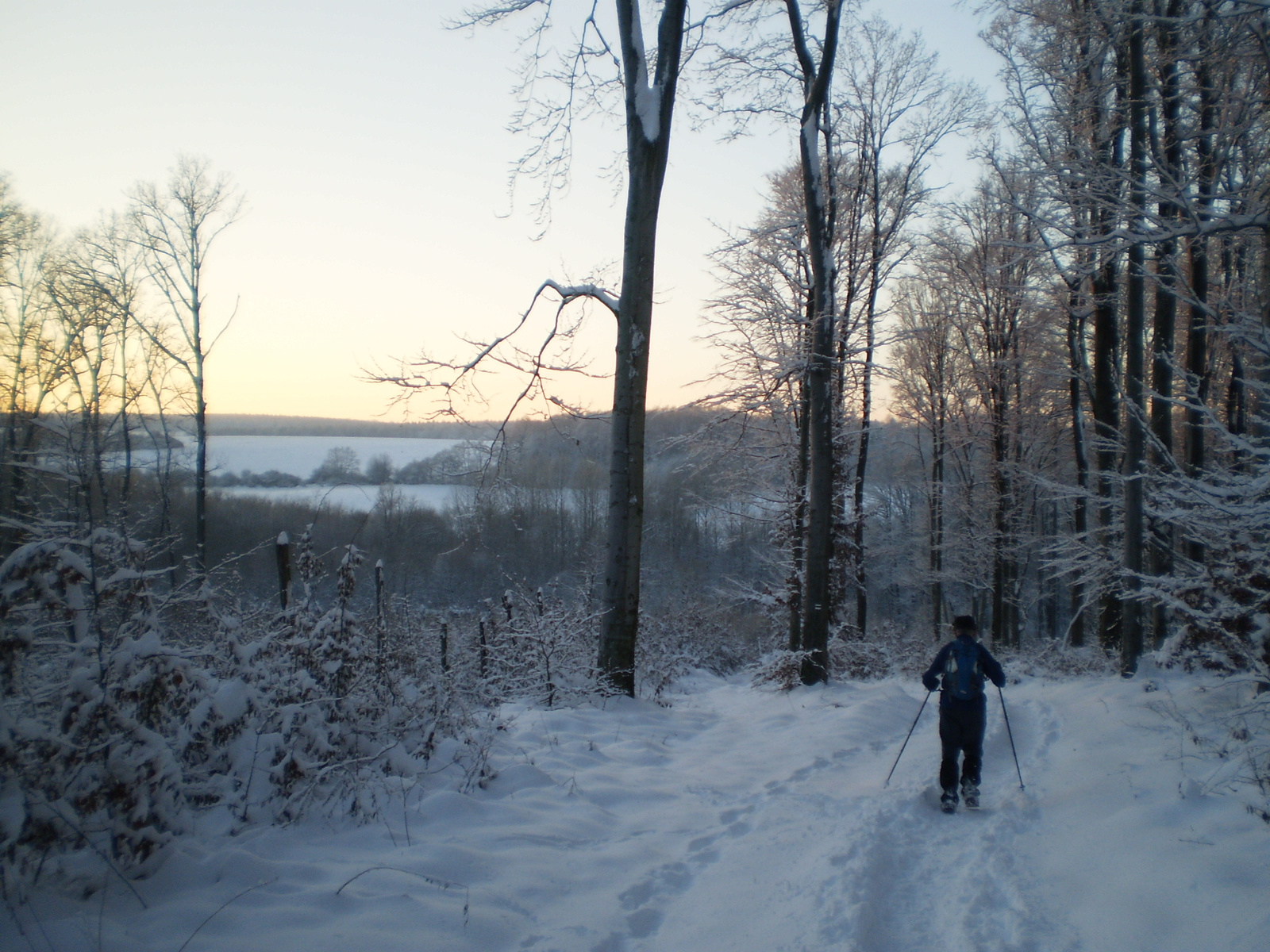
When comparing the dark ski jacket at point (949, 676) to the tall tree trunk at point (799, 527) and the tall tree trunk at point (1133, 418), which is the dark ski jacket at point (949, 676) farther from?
the tall tree trunk at point (799, 527)

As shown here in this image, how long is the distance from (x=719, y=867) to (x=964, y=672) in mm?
2848

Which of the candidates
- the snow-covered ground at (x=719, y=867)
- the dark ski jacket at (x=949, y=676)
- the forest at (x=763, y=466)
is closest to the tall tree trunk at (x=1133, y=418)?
the forest at (x=763, y=466)

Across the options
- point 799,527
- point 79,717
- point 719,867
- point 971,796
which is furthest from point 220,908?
point 799,527

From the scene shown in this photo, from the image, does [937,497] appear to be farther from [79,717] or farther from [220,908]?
[79,717]

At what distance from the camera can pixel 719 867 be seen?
3.73 m

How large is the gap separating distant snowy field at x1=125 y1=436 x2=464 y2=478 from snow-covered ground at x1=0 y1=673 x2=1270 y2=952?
481 cm

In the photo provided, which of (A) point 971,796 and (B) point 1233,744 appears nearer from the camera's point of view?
(B) point 1233,744

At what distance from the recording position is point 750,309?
13156 mm

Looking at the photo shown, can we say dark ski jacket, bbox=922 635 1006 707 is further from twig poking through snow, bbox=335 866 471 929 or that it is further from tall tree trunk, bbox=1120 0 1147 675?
tall tree trunk, bbox=1120 0 1147 675

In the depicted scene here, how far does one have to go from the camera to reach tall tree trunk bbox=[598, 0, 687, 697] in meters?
7.43

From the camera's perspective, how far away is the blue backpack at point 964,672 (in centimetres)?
531

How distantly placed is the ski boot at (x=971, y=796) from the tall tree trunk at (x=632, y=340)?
3.49m

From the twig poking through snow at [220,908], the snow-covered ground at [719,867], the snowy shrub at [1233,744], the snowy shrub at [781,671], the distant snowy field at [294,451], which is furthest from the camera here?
the distant snowy field at [294,451]

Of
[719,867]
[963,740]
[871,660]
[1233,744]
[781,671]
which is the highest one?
[1233,744]
